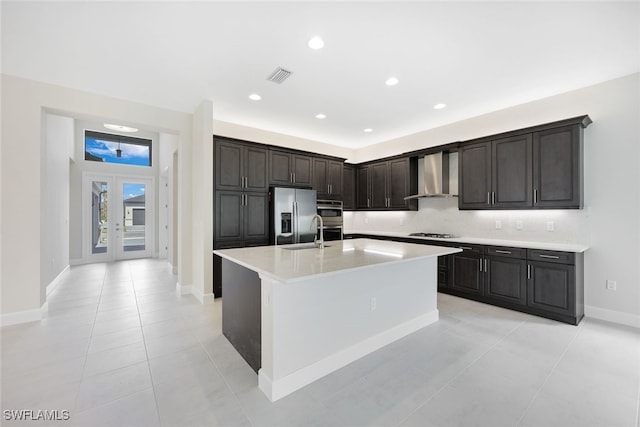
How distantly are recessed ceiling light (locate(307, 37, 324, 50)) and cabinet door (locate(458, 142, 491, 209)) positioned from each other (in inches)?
117

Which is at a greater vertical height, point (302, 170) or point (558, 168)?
point (302, 170)

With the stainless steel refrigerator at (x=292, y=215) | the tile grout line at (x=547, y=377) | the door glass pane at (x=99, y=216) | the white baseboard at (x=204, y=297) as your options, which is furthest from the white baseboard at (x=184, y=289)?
the door glass pane at (x=99, y=216)

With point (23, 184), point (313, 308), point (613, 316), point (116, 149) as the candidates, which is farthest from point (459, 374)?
point (116, 149)

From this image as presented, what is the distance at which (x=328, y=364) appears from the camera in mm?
2184

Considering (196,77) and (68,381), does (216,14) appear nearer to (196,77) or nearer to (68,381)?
(196,77)

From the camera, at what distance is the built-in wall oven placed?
17.6ft

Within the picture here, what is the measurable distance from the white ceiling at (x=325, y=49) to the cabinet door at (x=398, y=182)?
5.09 ft

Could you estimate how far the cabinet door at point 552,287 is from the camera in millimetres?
3121

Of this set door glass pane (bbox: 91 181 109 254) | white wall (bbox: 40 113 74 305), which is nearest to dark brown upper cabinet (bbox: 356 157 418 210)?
white wall (bbox: 40 113 74 305)

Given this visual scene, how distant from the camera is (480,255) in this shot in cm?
388

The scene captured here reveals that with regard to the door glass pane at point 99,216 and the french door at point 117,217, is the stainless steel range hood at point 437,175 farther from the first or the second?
the door glass pane at point 99,216

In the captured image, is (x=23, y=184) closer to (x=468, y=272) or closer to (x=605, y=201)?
(x=468, y=272)

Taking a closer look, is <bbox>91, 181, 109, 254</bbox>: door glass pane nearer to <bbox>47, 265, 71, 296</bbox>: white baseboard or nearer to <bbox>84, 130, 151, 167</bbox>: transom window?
<bbox>84, 130, 151, 167</bbox>: transom window

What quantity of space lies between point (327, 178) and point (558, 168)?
3.59 m
